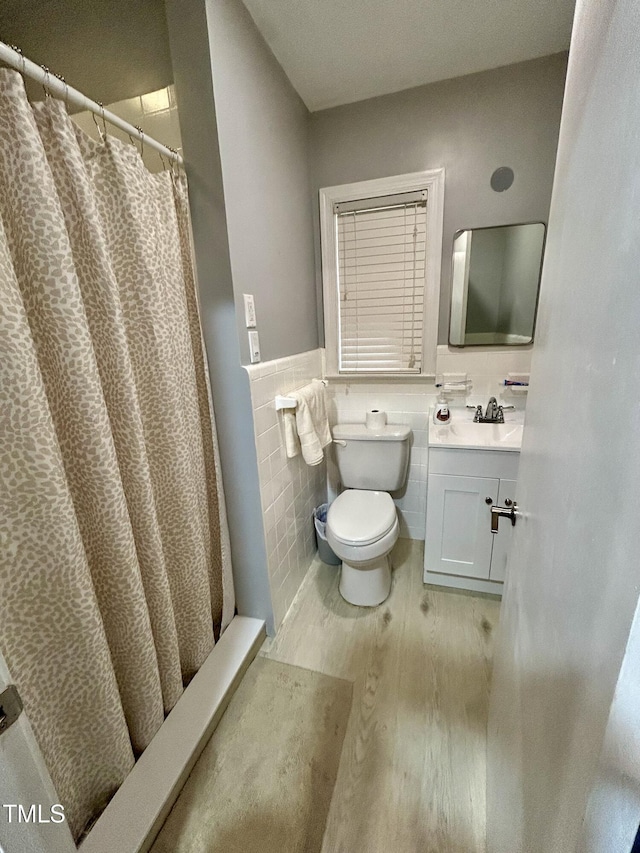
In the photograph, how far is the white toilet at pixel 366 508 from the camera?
1521mm

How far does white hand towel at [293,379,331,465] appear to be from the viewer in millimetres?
1512

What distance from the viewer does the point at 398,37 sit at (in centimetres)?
130

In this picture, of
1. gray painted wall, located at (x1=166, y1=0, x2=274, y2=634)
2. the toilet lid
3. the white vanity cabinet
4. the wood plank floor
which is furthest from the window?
the wood plank floor

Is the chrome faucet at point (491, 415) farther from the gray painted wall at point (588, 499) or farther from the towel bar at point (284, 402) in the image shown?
the gray painted wall at point (588, 499)

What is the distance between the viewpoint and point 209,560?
139 cm

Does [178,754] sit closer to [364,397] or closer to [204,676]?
[204,676]

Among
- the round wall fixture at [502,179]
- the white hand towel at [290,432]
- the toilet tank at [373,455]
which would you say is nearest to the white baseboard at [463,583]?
the toilet tank at [373,455]

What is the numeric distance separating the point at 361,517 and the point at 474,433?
695 millimetres

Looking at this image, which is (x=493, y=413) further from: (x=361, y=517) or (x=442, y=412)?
(x=361, y=517)

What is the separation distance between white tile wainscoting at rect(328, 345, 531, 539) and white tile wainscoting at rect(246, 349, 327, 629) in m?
0.29

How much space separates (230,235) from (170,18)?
628 mm

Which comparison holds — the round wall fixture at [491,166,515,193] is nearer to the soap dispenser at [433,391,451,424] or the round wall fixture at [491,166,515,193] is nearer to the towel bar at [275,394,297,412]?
the soap dispenser at [433,391,451,424]

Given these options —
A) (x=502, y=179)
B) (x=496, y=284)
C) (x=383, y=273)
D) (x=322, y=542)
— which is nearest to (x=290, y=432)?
(x=322, y=542)

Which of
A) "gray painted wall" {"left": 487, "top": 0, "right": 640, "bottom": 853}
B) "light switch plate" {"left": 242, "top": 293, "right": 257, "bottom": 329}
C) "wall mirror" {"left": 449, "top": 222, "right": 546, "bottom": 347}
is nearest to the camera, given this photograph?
"gray painted wall" {"left": 487, "top": 0, "right": 640, "bottom": 853}
